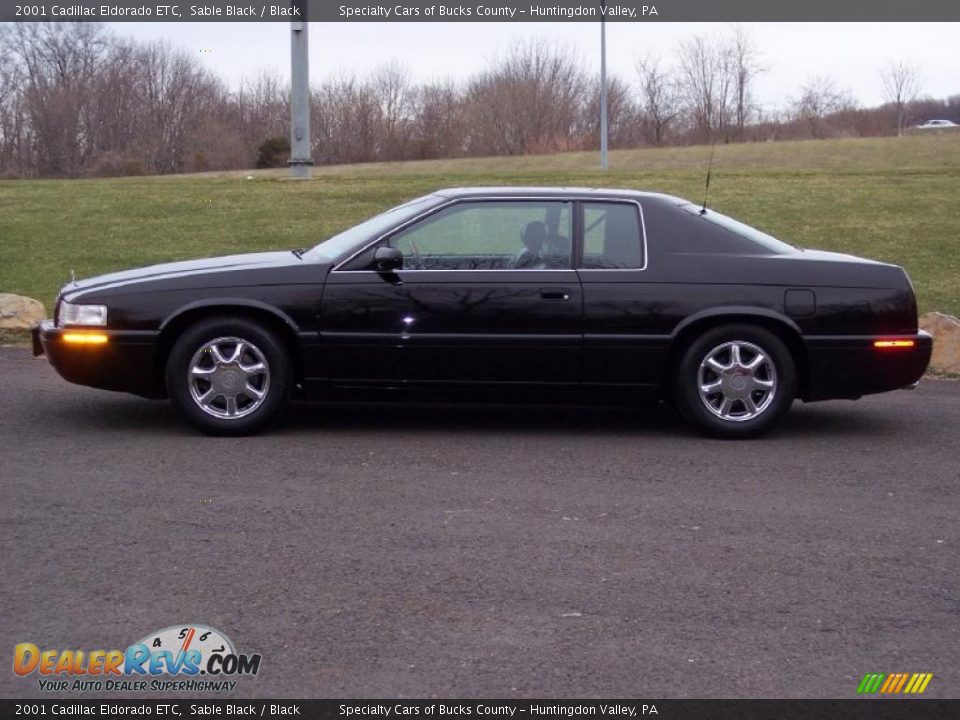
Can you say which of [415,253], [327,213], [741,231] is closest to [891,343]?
[741,231]

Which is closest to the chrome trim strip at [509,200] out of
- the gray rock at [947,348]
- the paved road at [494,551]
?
the paved road at [494,551]

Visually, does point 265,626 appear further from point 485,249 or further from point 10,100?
point 10,100

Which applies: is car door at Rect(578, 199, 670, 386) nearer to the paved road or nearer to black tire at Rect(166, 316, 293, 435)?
the paved road

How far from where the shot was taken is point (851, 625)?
4.34 meters

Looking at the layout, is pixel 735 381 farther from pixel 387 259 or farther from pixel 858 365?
pixel 387 259

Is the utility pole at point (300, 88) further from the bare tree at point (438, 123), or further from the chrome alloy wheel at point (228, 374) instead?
the bare tree at point (438, 123)

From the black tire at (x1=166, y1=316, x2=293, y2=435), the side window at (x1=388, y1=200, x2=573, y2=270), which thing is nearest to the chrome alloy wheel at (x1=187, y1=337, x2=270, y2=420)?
the black tire at (x1=166, y1=316, x2=293, y2=435)

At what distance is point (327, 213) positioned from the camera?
18000 mm

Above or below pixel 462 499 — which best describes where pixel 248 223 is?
above

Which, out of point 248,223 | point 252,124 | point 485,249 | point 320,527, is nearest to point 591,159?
point 248,223
